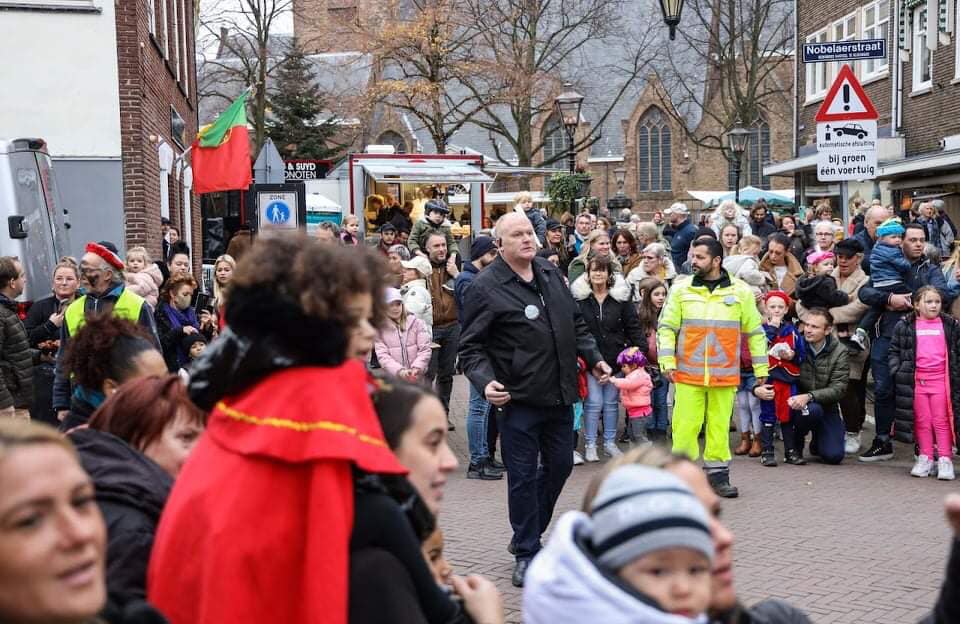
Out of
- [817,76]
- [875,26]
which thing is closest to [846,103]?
[875,26]

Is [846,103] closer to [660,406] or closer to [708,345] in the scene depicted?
[660,406]

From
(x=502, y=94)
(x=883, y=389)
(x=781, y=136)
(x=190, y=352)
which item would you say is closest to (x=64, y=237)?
(x=190, y=352)

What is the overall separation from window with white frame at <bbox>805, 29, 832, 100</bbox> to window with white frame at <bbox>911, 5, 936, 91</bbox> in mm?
6092

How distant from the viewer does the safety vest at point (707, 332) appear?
8852 millimetres

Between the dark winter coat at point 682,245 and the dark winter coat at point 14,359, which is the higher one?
the dark winter coat at point 682,245

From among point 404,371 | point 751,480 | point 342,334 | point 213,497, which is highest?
point 342,334

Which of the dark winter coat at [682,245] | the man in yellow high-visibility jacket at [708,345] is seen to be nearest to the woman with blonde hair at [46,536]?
the man in yellow high-visibility jacket at [708,345]

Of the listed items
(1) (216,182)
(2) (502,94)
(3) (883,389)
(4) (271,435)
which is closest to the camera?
(4) (271,435)

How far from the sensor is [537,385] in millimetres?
6680

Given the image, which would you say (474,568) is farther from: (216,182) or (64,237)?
(216,182)

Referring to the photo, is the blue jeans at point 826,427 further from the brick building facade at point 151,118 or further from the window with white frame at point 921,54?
the window with white frame at point 921,54

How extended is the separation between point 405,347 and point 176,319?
1.93 metres

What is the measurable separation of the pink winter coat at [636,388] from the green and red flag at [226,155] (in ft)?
26.4

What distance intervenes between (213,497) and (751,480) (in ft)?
26.7
